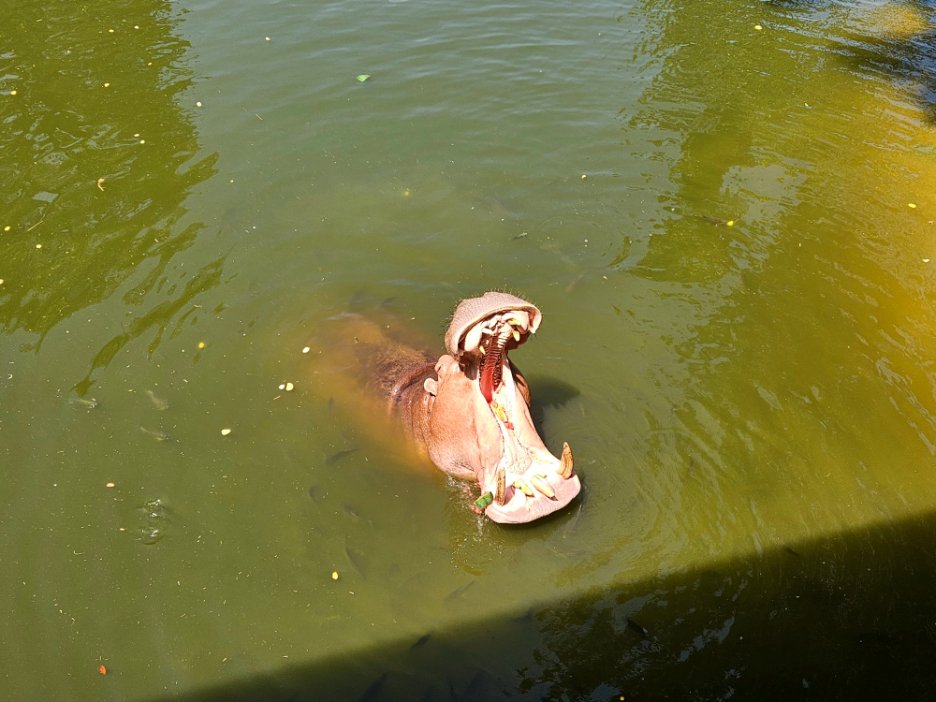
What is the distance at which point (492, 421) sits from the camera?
5480 mm

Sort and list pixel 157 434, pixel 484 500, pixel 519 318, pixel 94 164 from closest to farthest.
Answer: pixel 519 318 < pixel 484 500 < pixel 157 434 < pixel 94 164

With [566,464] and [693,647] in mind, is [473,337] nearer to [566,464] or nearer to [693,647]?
[566,464]

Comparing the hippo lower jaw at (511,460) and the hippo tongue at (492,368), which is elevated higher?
the hippo tongue at (492,368)

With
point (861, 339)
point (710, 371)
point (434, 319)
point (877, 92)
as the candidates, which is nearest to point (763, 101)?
point (877, 92)

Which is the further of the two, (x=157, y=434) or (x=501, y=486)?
(x=157, y=434)

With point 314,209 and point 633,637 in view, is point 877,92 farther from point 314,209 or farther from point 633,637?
point 633,637

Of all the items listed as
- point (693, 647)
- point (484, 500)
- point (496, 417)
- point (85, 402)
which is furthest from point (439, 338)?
point (693, 647)

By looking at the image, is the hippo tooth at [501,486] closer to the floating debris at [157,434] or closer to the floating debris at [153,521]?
the floating debris at [153,521]

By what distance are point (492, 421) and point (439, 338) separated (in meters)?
2.37

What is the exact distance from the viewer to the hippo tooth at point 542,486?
5398mm

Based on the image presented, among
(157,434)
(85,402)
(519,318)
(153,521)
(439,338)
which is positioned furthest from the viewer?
(439,338)

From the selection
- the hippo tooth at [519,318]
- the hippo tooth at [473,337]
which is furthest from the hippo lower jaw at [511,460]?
the hippo tooth at [519,318]

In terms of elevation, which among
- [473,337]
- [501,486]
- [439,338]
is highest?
[473,337]

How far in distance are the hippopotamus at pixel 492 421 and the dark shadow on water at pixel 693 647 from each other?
860mm
